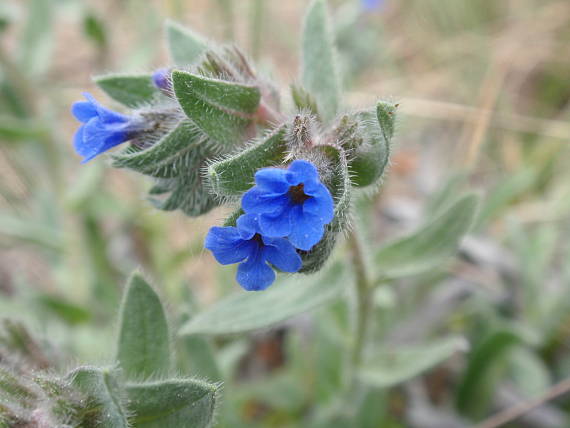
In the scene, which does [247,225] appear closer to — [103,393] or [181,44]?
[103,393]

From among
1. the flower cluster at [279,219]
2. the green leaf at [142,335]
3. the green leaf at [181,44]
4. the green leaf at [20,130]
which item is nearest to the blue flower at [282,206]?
the flower cluster at [279,219]

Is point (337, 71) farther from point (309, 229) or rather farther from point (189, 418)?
point (189, 418)

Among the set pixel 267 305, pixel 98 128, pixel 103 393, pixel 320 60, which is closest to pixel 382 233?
pixel 267 305

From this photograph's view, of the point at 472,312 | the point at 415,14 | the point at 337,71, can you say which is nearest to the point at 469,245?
the point at 472,312

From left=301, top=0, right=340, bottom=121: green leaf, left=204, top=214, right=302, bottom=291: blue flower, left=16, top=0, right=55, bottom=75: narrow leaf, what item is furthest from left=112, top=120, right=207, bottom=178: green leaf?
left=16, top=0, right=55, bottom=75: narrow leaf

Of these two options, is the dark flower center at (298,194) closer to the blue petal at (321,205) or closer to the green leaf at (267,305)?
the blue petal at (321,205)
